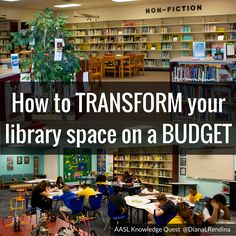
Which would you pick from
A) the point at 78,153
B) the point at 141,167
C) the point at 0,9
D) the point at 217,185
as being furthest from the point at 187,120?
the point at 0,9

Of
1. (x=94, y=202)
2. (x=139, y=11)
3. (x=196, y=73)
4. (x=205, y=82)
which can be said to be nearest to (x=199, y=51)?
(x=196, y=73)

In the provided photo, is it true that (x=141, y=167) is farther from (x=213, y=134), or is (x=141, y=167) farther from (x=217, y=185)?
(x=213, y=134)

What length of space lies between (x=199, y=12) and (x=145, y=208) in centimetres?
1197

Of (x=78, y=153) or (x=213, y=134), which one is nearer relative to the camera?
(x=213, y=134)

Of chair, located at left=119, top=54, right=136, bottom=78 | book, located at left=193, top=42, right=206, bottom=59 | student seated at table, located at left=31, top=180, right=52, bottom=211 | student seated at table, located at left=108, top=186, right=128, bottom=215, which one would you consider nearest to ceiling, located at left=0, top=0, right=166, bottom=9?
chair, located at left=119, top=54, right=136, bottom=78

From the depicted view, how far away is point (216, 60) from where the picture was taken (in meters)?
9.17

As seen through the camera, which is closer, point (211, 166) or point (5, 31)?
point (211, 166)

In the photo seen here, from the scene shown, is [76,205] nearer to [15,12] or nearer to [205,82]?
[205,82]

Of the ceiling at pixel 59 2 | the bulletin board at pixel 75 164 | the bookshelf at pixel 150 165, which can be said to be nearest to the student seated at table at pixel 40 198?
the bookshelf at pixel 150 165

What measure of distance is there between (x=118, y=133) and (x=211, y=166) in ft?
8.25

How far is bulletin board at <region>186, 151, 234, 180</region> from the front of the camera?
1092 centimetres

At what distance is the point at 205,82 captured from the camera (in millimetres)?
9414

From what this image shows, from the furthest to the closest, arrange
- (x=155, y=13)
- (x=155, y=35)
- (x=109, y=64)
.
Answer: (x=155, y=35) → (x=155, y=13) → (x=109, y=64)

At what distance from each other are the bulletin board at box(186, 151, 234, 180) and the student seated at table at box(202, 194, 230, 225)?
3441mm
